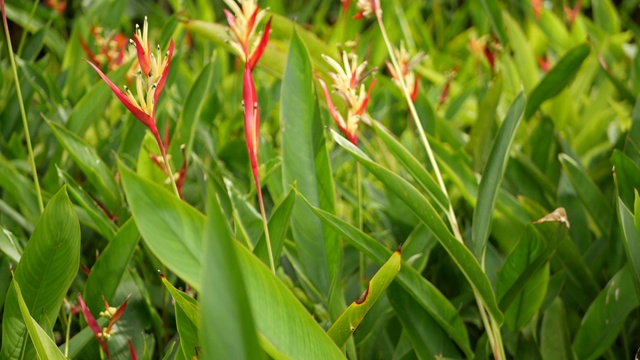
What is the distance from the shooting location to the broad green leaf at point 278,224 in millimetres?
889

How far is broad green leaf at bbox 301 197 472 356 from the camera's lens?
93cm

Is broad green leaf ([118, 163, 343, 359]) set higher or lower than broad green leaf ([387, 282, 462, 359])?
higher

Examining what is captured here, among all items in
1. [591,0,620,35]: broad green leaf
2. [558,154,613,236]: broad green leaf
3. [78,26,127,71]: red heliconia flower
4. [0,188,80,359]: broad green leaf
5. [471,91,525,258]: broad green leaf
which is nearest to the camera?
[0,188,80,359]: broad green leaf

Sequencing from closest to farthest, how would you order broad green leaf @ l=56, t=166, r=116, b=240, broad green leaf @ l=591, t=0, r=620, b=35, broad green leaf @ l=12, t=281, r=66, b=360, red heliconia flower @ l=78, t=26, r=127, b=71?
broad green leaf @ l=12, t=281, r=66, b=360 < broad green leaf @ l=56, t=166, r=116, b=240 < red heliconia flower @ l=78, t=26, r=127, b=71 < broad green leaf @ l=591, t=0, r=620, b=35

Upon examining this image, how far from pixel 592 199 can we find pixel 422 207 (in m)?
0.45

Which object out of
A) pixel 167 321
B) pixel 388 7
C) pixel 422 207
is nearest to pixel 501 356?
pixel 422 207

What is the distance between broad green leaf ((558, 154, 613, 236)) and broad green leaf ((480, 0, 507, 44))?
20.0 inches

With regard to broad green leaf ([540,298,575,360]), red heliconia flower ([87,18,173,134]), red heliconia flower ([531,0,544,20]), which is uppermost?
red heliconia flower ([87,18,173,134])

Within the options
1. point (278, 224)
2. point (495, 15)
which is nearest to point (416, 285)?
point (278, 224)

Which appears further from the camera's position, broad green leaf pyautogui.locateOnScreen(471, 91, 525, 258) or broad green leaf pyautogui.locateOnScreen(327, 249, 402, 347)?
broad green leaf pyautogui.locateOnScreen(471, 91, 525, 258)

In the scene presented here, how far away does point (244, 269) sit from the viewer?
0.63 m

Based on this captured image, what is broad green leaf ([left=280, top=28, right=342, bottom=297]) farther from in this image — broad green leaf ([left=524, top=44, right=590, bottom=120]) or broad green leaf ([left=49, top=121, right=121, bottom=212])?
broad green leaf ([left=524, top=44, right=590, bottom=120])

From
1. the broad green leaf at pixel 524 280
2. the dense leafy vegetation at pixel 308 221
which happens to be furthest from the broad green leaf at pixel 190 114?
the broad green leaf at pixel 524 280

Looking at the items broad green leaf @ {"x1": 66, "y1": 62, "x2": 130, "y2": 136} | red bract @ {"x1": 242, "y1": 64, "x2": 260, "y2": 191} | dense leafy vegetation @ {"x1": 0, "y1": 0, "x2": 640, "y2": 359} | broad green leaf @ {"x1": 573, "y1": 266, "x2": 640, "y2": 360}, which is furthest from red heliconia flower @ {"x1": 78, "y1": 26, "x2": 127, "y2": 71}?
broad green leaf @ {"x1": 573, "y1": 266, "x2": 640, "y2": 360}
